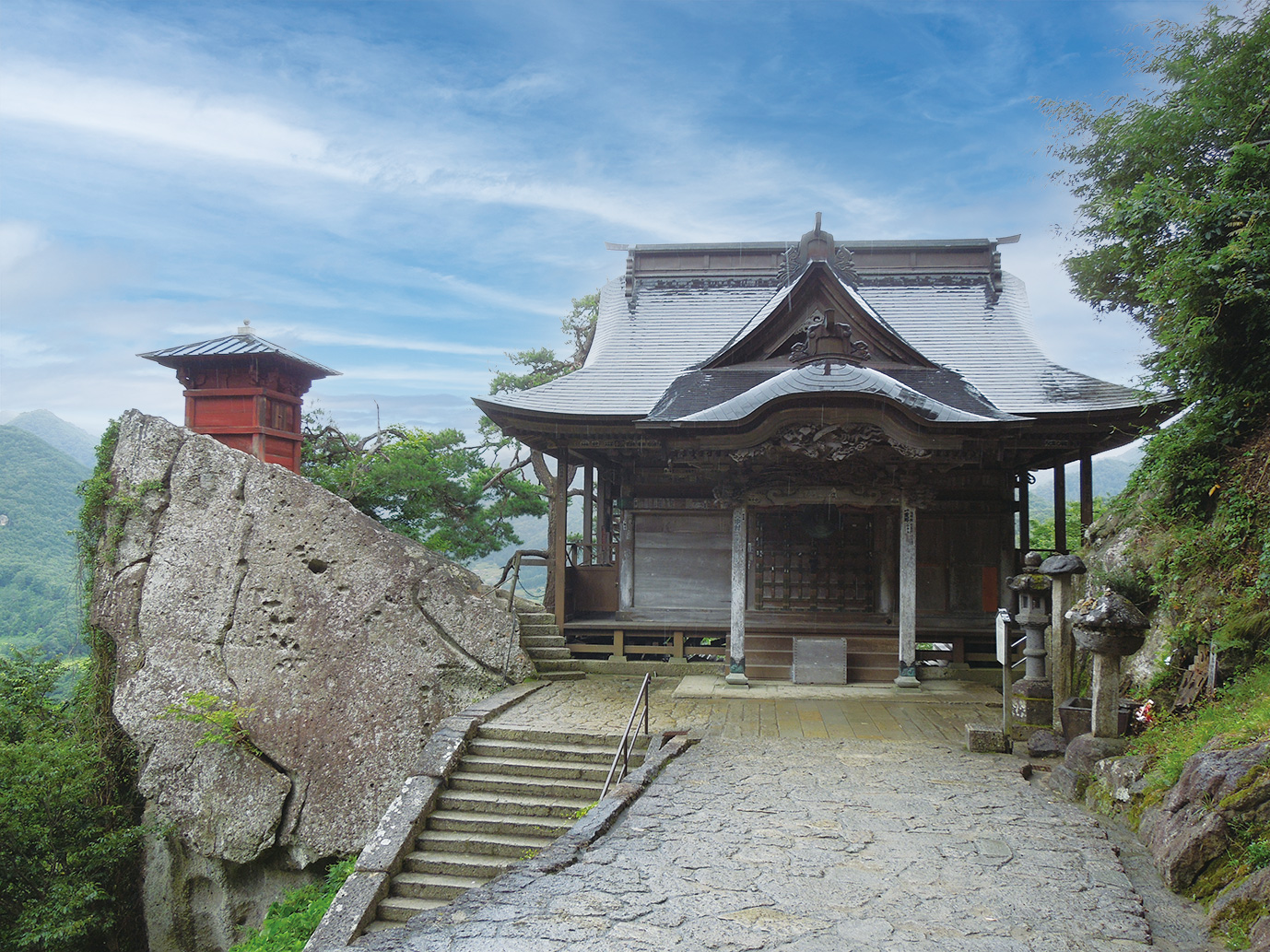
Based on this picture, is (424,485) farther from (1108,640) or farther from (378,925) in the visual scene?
(1108,640)

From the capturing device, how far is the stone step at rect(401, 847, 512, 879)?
25.1 ft

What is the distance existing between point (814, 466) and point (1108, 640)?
17.7 ft

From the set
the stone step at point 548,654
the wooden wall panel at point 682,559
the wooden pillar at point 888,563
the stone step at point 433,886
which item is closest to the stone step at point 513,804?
the stone step at point 433,886

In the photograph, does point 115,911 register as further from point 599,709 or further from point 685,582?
point 685,582

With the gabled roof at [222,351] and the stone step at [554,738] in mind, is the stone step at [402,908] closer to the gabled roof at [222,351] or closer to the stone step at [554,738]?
the stone step at [554,738]

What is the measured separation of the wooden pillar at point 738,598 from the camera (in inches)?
460

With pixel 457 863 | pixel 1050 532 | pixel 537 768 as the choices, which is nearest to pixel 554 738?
pixel 537 768

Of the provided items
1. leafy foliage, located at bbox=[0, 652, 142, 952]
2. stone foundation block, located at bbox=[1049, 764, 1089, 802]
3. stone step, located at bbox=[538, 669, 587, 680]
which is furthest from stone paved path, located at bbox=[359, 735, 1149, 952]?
leafy foliage, located at bbox=[0, 652, 142, 952]

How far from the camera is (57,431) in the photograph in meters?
105

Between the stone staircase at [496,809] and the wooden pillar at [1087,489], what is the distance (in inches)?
334

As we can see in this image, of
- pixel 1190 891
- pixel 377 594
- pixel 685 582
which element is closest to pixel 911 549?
pixel 685 582

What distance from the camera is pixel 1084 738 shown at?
691 centimetres

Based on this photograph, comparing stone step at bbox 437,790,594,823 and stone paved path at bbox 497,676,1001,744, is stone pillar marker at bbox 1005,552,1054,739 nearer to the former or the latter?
stone paved path at bbox 497,676,1001,744

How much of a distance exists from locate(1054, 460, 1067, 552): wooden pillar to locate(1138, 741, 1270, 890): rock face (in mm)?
7806
